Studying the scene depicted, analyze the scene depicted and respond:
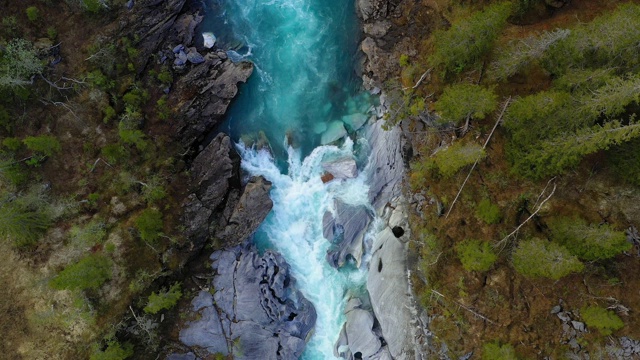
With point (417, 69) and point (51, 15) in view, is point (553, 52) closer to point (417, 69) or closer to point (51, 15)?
point (417, 69)

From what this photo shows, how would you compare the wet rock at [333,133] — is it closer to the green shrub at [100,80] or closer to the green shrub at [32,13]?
the green shrub at [100,80]

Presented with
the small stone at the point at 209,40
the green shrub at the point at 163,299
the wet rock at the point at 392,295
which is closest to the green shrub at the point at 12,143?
the green shrub at the point at 163,299

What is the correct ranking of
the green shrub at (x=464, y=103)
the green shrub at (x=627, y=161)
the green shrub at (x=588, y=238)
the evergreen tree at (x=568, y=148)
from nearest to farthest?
the evergreen tree at (x=568, y=148) → the green shrub at (x=627, y=161) → the green shrub at (x=588, y=238) → the green shrub at (x=464, y=103)

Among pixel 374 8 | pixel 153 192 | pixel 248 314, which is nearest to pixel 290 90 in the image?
pixel 374 8

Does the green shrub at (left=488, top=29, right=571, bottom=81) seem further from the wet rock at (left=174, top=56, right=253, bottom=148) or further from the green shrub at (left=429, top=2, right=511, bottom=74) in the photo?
the wet rock at (left=174, top=56, right=253, bottom=148)

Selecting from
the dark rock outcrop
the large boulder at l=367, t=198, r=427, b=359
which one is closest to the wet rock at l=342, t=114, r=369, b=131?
the large boulder at l=367, t=198, r=427, b=359
